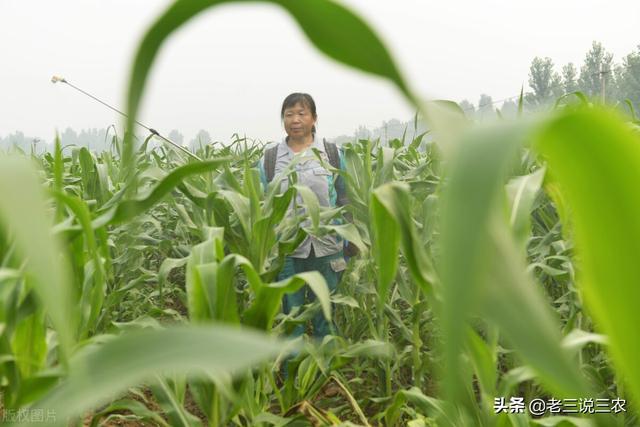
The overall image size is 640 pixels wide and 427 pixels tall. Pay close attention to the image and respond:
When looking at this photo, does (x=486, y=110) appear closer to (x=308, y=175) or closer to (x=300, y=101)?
(x=308, y=175)

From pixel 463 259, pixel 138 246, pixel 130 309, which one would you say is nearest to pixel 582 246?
pixel 463 259

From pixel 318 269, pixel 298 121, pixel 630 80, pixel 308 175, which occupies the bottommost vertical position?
pixel 318 269

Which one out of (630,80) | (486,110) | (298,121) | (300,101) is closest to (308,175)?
(298,121)

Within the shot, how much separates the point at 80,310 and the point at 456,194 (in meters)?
0.90

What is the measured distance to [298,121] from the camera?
96.1 inches

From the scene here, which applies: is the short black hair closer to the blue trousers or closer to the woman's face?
the woman's face

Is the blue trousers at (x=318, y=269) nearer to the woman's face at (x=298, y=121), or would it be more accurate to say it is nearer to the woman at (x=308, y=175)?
the woman at (x=308, y=175)

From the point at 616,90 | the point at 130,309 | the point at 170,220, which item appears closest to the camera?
the point at 130,309

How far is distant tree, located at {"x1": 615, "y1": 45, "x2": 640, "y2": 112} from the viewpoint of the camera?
37.4 metres

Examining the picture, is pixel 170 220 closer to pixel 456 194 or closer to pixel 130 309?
pixel 130 309

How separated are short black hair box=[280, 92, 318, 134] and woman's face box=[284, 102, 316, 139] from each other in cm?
2

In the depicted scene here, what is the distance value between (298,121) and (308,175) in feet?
0.74

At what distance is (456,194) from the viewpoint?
19 cm

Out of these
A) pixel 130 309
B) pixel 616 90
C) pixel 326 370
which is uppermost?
pixel 616 90
